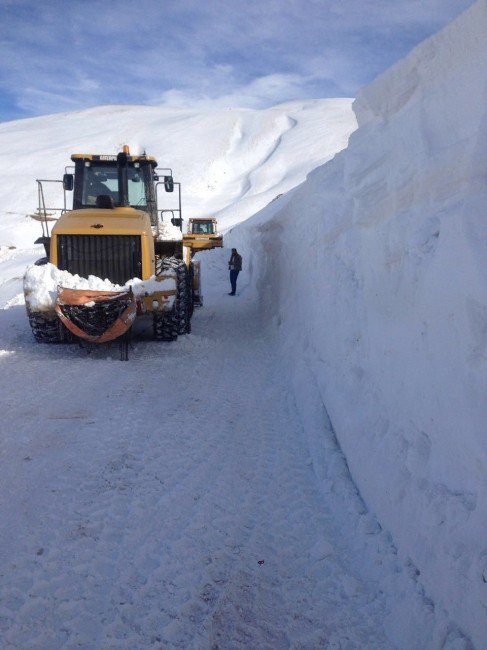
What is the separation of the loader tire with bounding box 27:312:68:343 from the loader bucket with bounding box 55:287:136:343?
489 mm

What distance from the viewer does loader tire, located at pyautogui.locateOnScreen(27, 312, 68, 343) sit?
7.36m

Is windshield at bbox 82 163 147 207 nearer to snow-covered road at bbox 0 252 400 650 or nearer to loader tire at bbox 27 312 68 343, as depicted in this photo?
loader tire at bbox 27 312 68 343

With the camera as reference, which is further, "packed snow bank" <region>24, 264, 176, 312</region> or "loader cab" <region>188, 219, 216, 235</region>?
"loader cab" <region>188, 219, 216, 235</region>

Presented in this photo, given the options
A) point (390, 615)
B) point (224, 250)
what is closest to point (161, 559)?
point (390, 615)

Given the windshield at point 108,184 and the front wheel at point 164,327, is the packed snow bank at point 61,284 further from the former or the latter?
the windshield at point 108,184

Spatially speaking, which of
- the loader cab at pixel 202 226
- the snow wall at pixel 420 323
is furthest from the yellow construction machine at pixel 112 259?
the loader cab at pixel 202 226

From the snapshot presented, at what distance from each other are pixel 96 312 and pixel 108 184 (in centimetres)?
305

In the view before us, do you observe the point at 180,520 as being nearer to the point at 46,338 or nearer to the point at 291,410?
the point at 291,410

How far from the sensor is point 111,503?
3385 mm

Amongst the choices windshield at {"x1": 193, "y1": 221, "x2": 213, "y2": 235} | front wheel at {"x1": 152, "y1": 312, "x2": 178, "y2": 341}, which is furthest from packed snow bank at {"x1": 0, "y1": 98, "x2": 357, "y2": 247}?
front wheel at {"x1": 152, "y1": 312, "x2": 178, "y2": 341}

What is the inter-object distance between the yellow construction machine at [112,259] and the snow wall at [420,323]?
111 inches

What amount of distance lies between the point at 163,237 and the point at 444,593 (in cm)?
793

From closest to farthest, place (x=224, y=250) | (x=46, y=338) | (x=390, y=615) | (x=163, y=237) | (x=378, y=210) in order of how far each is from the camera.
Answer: (x=390, y=615) → (x=378, y=210) → (x=46, y=338) → (x=163, y=237) → (x=224, y=250)

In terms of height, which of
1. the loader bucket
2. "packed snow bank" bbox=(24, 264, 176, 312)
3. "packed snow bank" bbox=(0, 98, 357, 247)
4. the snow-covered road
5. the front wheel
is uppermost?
"packed snow bank" bbox=(0, 98, 357, 247)
